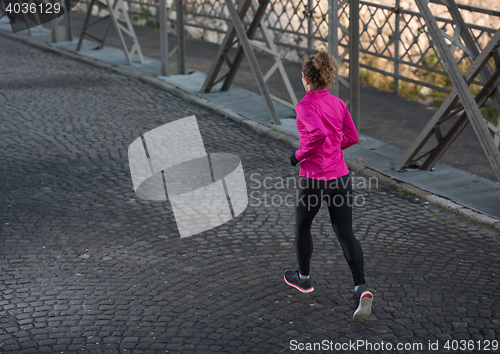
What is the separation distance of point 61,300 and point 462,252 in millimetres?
3333

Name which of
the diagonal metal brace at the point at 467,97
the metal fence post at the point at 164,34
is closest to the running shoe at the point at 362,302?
the diagonal metal brace at the point at 467,97

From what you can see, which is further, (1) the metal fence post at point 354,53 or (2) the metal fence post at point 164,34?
(2) the metal fence post at point 164,34

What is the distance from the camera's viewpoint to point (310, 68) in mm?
4215

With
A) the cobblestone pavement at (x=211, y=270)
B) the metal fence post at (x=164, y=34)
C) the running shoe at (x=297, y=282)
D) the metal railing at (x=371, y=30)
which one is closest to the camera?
the cobblestone pavement at (x=211, y=270)

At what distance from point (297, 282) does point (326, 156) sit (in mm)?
1095

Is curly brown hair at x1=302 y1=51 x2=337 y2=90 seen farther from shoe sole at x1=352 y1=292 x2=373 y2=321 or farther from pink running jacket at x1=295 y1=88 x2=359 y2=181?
shoe sole at x1=352 y1=292 x2=373 y2=321

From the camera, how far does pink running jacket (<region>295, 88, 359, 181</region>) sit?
4.14 m

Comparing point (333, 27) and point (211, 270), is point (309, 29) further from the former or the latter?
point (211, 270)

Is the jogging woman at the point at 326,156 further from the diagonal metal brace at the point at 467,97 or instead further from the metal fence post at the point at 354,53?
the metal fence post at the point at 354,53

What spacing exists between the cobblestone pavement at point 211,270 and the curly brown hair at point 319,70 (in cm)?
161

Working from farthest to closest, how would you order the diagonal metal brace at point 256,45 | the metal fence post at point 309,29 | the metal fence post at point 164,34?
the metal fence post at point 309,29
the metal fence post at point 164,34
the diagonal metal brace at point 256,45

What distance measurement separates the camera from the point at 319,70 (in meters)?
4.19

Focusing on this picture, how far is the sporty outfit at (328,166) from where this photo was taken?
4180mm

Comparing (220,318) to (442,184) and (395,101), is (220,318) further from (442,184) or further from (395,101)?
(395,101)
